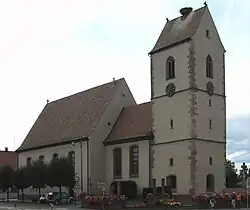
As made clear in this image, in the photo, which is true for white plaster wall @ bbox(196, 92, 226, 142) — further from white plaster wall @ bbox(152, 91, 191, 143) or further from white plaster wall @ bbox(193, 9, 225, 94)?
white plaster wall @ bbox(152, 91, 191, 143)

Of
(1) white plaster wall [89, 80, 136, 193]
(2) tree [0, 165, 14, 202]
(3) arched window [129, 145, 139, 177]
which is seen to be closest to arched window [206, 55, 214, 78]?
(3) arched window [129, 145, 139, 177]

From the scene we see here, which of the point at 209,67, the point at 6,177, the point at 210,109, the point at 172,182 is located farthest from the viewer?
the point at 6,177

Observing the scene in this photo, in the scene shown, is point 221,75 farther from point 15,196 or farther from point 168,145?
point 15,196

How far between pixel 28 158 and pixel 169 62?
32698mm

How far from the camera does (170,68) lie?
206ft

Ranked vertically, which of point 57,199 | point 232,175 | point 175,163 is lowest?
point 57,199

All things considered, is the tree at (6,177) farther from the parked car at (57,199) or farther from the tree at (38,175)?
the parked car at (57,199)

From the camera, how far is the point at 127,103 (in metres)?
74.9

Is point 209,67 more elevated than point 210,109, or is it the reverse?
point 209,67

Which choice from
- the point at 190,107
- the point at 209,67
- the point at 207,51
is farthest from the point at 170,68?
the point at 190,107

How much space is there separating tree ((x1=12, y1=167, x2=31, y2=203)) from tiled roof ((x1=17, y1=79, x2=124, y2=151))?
21.1 ft

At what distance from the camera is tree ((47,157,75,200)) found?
67312mm

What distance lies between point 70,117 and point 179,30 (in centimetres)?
2398

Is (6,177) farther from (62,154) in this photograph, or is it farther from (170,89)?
(170,89)
